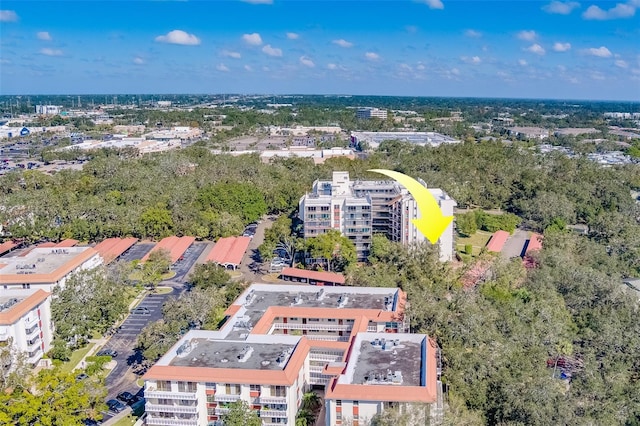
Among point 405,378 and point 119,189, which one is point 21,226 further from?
point 405,378

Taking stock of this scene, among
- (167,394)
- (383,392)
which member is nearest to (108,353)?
(167,394)

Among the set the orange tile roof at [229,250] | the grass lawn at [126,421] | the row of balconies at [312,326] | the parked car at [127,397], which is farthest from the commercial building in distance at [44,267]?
the row of balconies at [312,326]

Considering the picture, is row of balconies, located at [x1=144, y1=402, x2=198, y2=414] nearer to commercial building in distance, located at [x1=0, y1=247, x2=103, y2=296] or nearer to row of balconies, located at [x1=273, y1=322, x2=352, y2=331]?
row of balconies, located at [x1=273, y1=322, x2=352, y2=331]

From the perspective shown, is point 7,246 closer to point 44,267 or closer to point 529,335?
point 44,267

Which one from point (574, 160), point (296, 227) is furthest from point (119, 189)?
point (574, 160)

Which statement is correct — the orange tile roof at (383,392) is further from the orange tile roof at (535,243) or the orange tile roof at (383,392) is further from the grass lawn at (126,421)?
the orange tile roof at (535,243)
